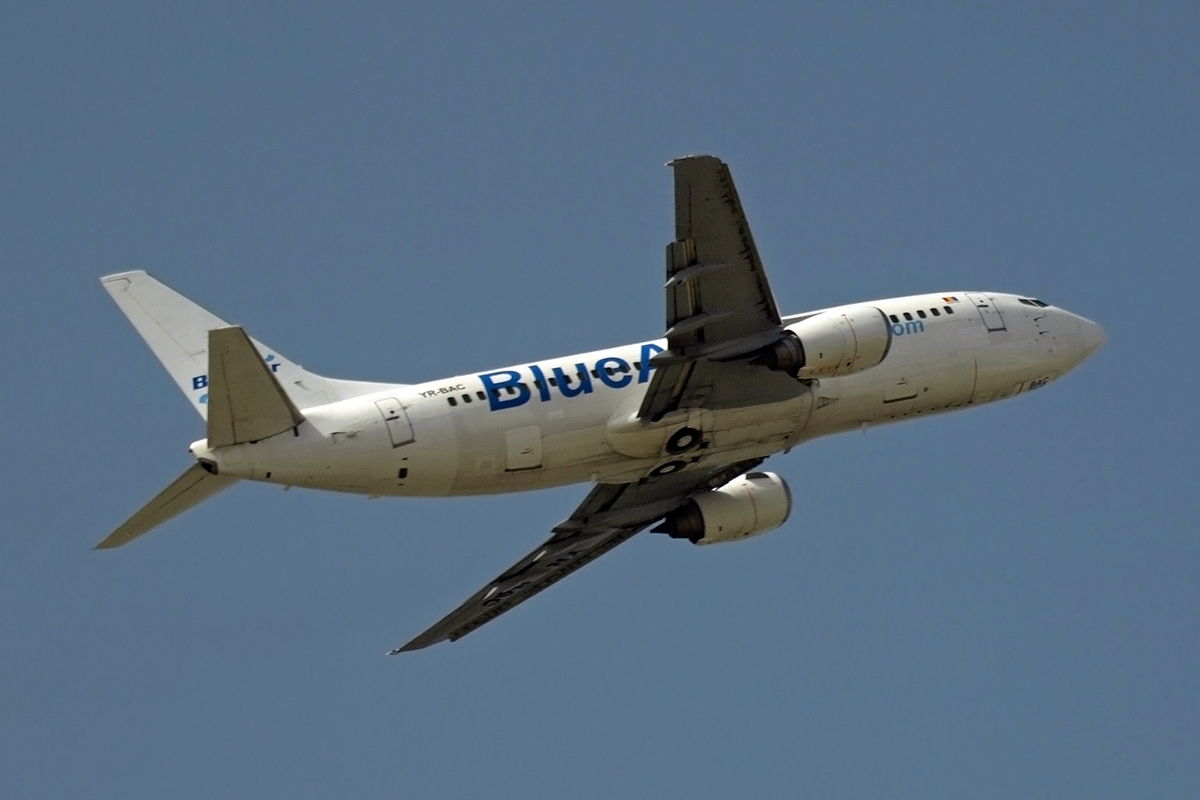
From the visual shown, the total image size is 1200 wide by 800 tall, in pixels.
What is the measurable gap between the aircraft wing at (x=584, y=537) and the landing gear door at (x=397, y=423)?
758cm

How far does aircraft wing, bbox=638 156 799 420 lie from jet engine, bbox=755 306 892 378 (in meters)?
0.49

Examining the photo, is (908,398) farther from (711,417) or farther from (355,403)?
(355,403)

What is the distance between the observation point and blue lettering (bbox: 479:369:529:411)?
44.2 meters

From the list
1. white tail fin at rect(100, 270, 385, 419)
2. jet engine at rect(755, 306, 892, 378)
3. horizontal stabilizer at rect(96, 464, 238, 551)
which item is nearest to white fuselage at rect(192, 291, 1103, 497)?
jet engine at rect(755, 306, 892, 378)

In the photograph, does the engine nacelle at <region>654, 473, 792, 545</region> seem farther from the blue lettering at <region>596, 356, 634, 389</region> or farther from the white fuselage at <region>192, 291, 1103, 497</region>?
the blue lettering at <region>596, 356, 634, 389</region>

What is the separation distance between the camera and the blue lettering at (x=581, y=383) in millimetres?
45031

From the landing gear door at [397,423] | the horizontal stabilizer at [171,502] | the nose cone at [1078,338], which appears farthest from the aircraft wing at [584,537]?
the horizontal stabilizer at [171,502]

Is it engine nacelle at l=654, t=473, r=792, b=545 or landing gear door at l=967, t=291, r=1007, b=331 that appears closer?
engine nacelle at l=654, t=473, r=792, b=545

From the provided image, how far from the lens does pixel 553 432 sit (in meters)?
44.6

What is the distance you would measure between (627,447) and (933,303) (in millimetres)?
10331

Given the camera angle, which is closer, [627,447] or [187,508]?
[187,508]

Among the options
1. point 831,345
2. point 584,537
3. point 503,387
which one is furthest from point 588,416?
point 584,537

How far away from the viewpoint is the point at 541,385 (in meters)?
44.8

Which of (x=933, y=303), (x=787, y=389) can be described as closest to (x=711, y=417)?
(x=787, y=389)
